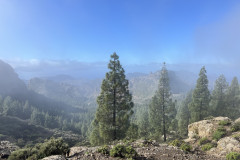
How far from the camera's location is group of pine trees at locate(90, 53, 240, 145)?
1752 centimetres

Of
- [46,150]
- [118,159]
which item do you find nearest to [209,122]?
[118,159]

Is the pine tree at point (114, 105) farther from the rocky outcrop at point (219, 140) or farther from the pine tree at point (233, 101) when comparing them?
the pine tree at point (233, 101)

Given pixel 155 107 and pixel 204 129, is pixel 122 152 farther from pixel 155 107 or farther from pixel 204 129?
pixel 155 107

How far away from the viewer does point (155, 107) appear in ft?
92.5

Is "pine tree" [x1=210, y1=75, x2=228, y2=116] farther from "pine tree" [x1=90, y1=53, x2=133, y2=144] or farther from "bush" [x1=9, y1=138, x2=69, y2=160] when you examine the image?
"bush" [x1=9, y1=138, x2=69, y2=160]

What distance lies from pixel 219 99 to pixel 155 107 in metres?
20.7

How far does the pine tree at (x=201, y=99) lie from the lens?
28078 millimetres

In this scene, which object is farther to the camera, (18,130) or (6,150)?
(18,130)

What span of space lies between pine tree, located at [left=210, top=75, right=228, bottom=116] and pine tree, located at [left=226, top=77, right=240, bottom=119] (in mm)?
1011

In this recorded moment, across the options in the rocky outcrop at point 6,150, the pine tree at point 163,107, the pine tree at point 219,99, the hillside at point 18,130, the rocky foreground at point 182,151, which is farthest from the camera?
the hillside at point 18,130

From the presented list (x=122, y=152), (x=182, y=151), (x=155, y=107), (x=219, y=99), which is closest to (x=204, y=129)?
(x=182, y=151)

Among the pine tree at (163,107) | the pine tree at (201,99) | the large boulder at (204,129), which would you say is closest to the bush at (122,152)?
the large boulder at (204,129)

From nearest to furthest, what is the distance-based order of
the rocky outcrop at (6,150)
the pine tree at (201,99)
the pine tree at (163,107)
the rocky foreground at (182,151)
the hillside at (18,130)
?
the rocky foreground at (182,151), the rocky outcrop at (6,150), the pine tree at (163,107), the pine tree at (201,99), the hillside at (18,130)

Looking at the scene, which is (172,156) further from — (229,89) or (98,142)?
(229,89)
